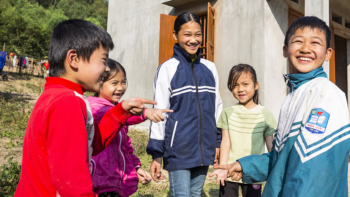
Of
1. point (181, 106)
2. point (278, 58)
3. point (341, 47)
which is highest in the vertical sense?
point (341, 47)

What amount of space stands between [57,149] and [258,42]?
4.41 m

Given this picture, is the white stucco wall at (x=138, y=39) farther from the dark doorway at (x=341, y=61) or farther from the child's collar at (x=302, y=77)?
the child's collar at (x=302, y=77)

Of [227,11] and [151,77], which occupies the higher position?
[227,11]

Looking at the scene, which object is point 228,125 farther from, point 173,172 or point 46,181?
point 46,181

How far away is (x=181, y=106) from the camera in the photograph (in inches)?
84.4

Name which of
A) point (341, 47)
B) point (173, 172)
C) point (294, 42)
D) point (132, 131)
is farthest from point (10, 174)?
point (341, 47)

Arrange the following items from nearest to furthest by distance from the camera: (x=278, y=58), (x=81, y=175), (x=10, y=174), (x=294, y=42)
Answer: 1. (x=81, y=175)
2. (x=294, y=42)
3. (x=10, y=174)
4. (x=278, y=58)

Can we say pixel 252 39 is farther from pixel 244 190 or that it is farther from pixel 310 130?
pixel 310 130

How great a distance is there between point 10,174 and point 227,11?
4.38m

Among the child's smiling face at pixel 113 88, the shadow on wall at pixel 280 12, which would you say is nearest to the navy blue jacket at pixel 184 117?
the child's smiling face at pixel 113 88

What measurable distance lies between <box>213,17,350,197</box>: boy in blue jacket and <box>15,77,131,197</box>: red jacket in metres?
0.81

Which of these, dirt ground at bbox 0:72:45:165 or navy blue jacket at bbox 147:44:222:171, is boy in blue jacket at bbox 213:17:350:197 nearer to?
navy blue jacket at bbox 147:44:222:171

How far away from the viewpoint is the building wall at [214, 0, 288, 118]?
4812 millimetres

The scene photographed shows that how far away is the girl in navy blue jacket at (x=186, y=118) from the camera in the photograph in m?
2.08
